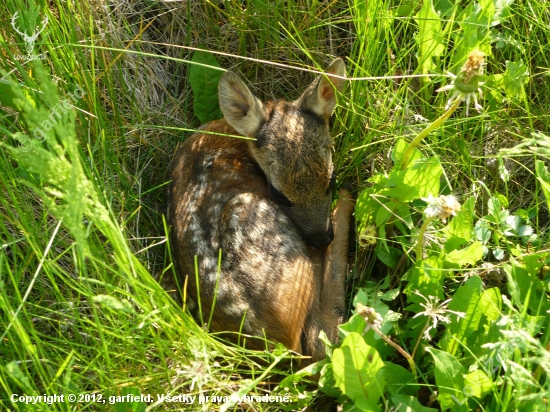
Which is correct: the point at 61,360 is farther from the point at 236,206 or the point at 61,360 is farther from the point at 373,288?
the point at 373,288

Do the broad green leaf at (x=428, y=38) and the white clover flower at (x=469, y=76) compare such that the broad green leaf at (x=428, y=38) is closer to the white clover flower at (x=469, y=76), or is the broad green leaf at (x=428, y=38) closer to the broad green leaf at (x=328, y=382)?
the white clover flower at (x=469, y=76)

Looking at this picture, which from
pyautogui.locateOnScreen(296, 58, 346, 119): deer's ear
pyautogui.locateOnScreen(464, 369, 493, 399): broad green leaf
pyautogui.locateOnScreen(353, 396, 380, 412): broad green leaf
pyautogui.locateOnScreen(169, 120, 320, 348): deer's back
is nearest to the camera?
pyautogui.locateOnScreen(464, 369, 493, 399): broad green leaf

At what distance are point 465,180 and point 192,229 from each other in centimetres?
177

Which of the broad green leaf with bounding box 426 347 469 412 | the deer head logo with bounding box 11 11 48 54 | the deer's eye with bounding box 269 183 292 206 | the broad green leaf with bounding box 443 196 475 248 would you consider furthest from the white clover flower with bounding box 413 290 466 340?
the deer head logo with bounding box 11 11 48 54

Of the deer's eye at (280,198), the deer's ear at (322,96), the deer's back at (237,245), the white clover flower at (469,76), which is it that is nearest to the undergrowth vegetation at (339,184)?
the white clover flower at (469,76)

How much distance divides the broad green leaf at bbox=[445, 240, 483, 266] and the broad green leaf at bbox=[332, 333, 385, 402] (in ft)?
2.55

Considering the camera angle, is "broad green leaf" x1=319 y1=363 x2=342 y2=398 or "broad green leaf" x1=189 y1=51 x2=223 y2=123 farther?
"broad green leaf" x1=189 y1=51 x2=223 y2=123

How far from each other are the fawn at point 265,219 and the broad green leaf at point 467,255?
0.79 meters

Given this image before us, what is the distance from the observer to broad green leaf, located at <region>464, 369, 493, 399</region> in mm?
2922

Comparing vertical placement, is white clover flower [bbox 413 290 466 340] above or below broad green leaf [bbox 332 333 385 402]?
above

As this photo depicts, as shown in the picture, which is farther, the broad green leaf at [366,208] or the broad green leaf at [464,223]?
the broad green leaf at [366,208]

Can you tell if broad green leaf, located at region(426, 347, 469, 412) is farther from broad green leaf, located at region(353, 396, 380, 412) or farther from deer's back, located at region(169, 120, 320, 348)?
deer's back, located at region(169, 120, 320, 348)

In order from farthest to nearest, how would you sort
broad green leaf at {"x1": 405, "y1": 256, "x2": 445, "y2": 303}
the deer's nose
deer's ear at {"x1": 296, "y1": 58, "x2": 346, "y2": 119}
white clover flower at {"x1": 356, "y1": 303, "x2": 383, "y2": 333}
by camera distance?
1. deer's ear at {"x1": 296, "y1": 58, "x2": 346, "y2": 119}
2. the deer's nose
3. broad green leaf at {"x1": 405, "y1": 256, "x2": 445, "y2": 303}
4. white clover flower at {"x1": 356, "y1": 303, "x2": 383, "y2": 333}

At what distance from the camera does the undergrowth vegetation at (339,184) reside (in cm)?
296
